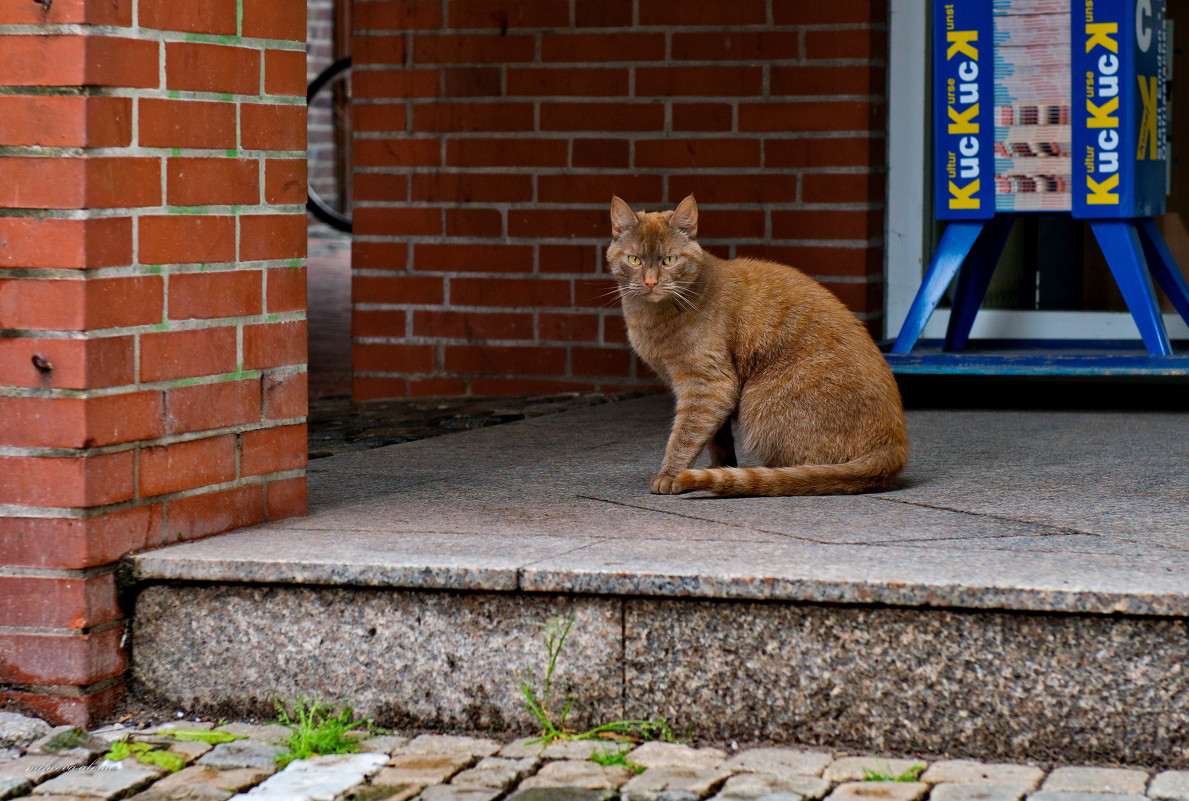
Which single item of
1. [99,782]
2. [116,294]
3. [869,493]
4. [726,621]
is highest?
[116,294]

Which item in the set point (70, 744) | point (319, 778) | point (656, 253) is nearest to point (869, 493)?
point (656, 253)

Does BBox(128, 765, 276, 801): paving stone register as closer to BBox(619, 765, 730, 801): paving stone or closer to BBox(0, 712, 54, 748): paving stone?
BBox(0, 712, 54, 748): paving stone

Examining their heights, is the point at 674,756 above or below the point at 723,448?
below

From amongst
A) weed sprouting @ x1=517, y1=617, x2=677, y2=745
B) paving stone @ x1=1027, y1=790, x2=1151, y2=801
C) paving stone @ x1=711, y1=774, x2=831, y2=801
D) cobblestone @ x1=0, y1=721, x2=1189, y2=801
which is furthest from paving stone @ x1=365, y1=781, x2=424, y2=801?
paving stone @ x1=1027, y1=790, x2=1151, y2=801

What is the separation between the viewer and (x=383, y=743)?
9.42 feet

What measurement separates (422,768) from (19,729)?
0.76m

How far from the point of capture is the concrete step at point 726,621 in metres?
2.65

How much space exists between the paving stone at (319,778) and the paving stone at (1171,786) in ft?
4.20

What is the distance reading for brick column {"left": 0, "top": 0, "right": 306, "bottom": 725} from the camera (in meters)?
2.83

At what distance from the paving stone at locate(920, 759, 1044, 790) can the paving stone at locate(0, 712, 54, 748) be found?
5.16 feet

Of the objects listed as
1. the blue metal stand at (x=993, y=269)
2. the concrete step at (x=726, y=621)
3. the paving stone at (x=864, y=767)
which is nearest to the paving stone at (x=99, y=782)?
the concrete step at (x=726, y=621)

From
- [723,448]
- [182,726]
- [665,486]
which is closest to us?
[182,726]

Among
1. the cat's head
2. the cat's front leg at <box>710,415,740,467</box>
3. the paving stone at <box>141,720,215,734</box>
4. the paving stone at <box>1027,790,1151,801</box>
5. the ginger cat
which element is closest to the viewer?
the paving stone at <box>1027,790,1151,801</box>

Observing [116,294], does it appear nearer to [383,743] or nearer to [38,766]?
[38,766]
